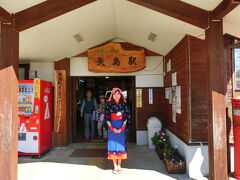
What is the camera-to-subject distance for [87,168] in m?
4.96

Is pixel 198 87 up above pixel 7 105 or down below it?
above

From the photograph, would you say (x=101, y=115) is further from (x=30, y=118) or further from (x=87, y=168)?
(x=87, y=168)

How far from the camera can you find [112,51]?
7047 mm

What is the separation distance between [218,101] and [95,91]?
9240 millimetres

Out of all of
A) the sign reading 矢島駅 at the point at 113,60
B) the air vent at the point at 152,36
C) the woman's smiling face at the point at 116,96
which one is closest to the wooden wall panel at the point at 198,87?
the air vent at the point at 152,36

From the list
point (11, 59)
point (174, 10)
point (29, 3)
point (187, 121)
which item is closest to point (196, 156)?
point (187, 121)

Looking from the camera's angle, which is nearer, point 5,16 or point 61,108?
point 5,16

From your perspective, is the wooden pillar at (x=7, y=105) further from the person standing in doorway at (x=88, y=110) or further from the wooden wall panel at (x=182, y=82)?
the person standing in doorway at (x=88, y=110)

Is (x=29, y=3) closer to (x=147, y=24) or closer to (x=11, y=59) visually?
(x=11, y=59)

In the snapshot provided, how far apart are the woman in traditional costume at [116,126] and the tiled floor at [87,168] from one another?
0.37 m

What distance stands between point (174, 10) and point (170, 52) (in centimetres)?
293

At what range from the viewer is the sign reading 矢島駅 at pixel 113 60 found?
7.03 metres

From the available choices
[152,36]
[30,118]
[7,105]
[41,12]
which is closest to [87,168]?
[30,118]

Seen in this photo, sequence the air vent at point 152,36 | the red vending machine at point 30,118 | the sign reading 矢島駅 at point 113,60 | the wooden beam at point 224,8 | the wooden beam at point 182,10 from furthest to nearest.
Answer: the sign reading 矢島駅 at point 113,60
the red vending machine at point 30,118
the air vent at point 152,36
the wooden beam at point 182,10
the wooden beam at point 224,8
